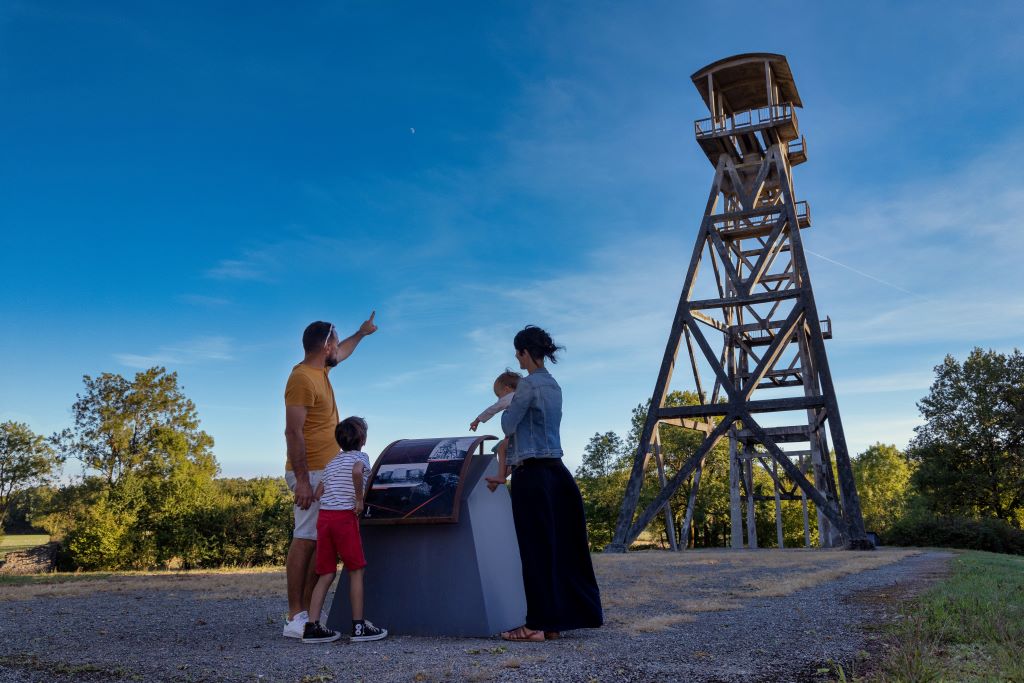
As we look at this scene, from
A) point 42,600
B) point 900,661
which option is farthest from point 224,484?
point 900,661

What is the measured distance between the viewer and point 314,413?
4.76 metres

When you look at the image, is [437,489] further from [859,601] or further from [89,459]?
[89,459]

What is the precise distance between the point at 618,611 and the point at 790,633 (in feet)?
5.60

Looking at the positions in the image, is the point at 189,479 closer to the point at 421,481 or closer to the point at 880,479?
the point at 421,481

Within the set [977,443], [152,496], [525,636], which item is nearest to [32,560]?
[152,496]

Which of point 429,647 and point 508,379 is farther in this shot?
point 508,379

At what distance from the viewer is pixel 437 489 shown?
473 cm

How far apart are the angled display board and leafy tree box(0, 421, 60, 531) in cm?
3397

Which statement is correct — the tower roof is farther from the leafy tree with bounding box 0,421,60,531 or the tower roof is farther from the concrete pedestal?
the leafy tree with bounding box 0,421,60,531

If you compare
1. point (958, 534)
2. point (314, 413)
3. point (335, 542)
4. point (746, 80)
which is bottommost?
point (958, 534)

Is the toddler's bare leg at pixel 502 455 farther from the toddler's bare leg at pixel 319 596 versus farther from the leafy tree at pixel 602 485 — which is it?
the leafy tree at pixel 602 485

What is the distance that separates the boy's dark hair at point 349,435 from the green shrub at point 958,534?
70.8 ft

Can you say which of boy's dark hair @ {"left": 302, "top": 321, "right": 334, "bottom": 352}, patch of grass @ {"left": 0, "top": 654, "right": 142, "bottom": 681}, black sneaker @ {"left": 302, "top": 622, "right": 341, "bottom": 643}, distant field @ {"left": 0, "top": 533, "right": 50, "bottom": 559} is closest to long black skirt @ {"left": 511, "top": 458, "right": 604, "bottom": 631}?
black sneaker @ {"left": 302, "top": 622, "right": 341, "bottom": 643}

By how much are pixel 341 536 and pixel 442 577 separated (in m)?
0.73
